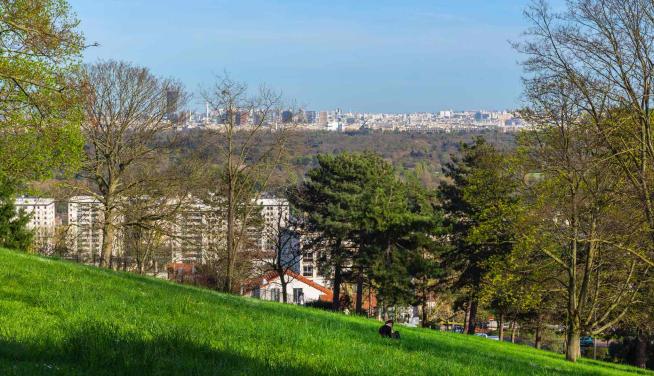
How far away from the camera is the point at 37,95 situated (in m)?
21.2

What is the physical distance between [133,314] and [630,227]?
1699 cm

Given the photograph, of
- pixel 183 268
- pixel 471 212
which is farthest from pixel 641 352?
pixel 183 268

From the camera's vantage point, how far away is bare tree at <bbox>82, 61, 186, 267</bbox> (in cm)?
3422

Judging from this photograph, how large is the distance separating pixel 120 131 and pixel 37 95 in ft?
45.0

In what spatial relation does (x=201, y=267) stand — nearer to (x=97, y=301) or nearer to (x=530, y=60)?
(x=530, y=60)

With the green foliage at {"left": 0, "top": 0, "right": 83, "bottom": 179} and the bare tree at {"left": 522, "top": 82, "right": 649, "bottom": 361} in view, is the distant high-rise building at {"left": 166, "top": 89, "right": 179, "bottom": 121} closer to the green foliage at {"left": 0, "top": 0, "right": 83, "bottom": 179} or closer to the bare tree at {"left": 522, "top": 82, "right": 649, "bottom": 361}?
the green foliage at {"left": 0, "top": 0, "right": 83, "bottom": 179}

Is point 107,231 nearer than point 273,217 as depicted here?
Yes

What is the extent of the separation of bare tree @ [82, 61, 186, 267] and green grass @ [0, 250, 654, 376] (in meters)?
22.9

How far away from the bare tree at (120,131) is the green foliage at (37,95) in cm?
729

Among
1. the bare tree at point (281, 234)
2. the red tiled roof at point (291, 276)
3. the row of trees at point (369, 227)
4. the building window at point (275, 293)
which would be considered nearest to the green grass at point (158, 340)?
the row of trees at point (369, 227)

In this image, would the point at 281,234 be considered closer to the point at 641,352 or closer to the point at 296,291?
the point at 641,352

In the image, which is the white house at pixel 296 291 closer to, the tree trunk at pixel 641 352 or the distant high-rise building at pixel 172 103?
the distant high-rise building at pixel 172 103

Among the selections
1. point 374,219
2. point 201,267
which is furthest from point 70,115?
point 201,267

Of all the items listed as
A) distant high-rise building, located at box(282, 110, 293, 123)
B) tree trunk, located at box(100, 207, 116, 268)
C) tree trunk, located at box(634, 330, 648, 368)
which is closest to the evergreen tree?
tree trunk, located at box(634, 330, 648, 368)
